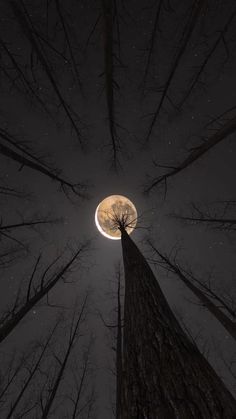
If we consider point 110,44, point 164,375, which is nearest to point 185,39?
point 110,44

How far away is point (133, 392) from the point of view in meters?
1.74

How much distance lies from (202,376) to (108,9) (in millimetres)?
5510

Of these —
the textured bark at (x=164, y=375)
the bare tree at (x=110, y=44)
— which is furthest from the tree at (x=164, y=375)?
the bare tree at (x=110, y=44)

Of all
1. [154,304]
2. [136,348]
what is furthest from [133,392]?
[154,304]

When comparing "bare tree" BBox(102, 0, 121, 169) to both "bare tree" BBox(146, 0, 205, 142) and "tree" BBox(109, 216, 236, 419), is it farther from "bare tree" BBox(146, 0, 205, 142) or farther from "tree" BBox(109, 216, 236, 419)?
"tree" BBox(109, 216, 236, 419)

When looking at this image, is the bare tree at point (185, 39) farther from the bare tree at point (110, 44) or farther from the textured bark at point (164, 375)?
the textured bark at point (164, 375)

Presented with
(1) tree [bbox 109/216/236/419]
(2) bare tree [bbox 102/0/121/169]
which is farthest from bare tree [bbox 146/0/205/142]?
(1) tree [bbox 109/216/236/419]

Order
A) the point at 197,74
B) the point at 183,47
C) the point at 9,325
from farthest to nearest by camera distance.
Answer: the point at 197,74
the point at 183,47
the point at 9,325

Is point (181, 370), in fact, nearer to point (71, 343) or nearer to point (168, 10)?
point (168, 10)

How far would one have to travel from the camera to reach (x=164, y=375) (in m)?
1.74

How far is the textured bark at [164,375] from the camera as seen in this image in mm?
1459

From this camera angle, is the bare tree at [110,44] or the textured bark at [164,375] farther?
the bare tree at [110,44]

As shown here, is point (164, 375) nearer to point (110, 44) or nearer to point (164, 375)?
point (164, 375)

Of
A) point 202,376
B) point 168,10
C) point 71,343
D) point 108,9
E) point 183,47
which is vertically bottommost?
point 71,343
